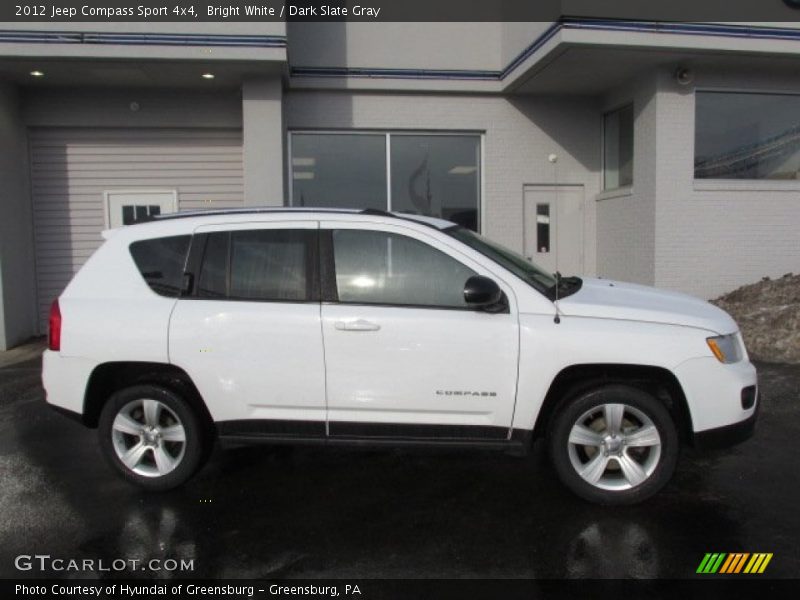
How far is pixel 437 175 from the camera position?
1160cm

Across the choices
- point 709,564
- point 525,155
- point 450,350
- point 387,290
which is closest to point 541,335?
point 450,350

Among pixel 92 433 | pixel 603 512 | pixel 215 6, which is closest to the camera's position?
pixel 603 512

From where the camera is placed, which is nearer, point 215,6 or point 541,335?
point 541,335

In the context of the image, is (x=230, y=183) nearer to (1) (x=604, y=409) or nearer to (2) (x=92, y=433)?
(2) (x=92, y=433)

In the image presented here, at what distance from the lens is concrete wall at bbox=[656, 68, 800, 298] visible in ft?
33.2

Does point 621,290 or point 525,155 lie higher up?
point 525,155

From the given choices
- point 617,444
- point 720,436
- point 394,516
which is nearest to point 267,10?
point 394,516

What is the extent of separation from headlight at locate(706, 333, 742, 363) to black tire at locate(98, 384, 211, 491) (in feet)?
10.8

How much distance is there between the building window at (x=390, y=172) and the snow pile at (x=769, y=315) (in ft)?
14.1

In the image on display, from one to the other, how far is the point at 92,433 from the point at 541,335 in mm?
4209

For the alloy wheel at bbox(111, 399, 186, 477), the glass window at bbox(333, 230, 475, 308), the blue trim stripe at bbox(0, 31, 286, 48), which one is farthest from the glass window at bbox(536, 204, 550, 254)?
the alloy wheel at bbox(111, 399, 186, 477)

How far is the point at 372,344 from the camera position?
14.0ft

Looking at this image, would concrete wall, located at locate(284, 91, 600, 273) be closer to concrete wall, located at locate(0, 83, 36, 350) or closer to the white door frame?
the white door frame

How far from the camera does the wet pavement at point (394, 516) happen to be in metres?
3.65
